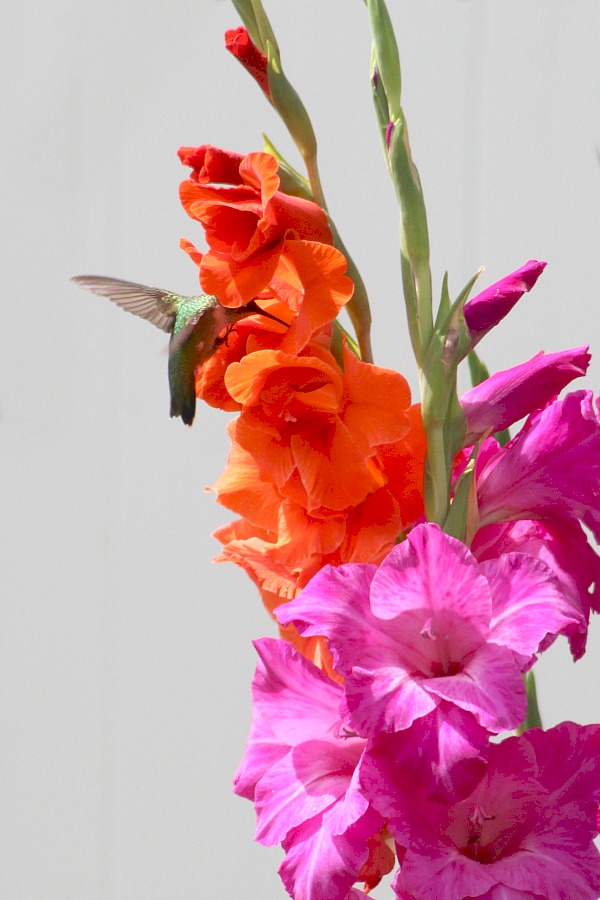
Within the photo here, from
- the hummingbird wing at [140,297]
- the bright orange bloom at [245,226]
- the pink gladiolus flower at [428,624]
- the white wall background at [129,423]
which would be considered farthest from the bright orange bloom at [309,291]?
the white wall background at [129,423]

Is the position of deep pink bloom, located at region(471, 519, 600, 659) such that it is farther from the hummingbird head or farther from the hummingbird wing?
the hummingbird wing

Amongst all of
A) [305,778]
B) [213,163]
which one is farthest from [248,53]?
[305,778]

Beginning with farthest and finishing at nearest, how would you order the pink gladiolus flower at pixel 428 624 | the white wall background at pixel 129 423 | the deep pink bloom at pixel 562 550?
the white wall background at pixel 129 423
the deep pink bloom at pixel 562 550
the pink gladiolus flower at pixel 428 624

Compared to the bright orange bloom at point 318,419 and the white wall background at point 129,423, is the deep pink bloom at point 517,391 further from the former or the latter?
the white wall background at point 129,423

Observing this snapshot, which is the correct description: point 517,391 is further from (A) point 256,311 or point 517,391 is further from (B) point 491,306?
(A) point 256,311

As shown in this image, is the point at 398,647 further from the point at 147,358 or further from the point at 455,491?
the point at 147,358

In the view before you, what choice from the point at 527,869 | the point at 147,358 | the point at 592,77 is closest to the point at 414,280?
the point at 527,869

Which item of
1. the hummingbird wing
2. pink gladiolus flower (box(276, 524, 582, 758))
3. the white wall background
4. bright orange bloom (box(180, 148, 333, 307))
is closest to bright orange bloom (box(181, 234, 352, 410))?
bright orange bloom (box(180, 148, 333, 307))
